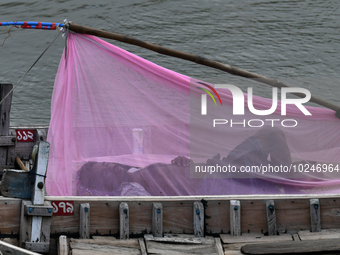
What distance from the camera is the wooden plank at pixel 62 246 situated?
637 centimetres

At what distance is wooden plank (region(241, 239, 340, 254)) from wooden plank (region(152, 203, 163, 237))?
1283mm

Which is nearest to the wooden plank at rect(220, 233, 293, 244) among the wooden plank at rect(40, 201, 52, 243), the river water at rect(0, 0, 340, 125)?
the wooden plank at rect(40, 201, 52, 243)

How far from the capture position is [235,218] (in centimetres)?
711

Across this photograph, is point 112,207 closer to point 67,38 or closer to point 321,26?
point 67,38

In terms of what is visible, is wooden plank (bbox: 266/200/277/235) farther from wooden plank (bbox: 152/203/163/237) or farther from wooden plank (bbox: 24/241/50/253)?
wooden plank (bbox: 24/241/50/253)

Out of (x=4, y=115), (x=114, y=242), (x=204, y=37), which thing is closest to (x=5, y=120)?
(x=4, y=115)

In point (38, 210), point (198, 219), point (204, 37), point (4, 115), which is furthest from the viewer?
point (204, 37)

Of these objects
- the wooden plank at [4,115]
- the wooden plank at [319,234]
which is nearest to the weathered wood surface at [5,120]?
the wooden plank at [4,115]

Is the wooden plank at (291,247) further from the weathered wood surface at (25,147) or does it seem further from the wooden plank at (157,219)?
the weathered wood surface at (25,147)

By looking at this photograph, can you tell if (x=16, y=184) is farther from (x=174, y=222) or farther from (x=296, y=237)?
(x=296, y=237)

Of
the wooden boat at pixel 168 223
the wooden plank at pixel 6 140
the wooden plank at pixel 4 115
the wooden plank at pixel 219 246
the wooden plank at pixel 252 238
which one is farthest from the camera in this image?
the wooden plank at pixel 6 140

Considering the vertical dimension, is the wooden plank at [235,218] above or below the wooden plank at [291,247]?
above

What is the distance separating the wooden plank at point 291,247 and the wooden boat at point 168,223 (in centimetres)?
1

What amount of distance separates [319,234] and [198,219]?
6.40 ft
